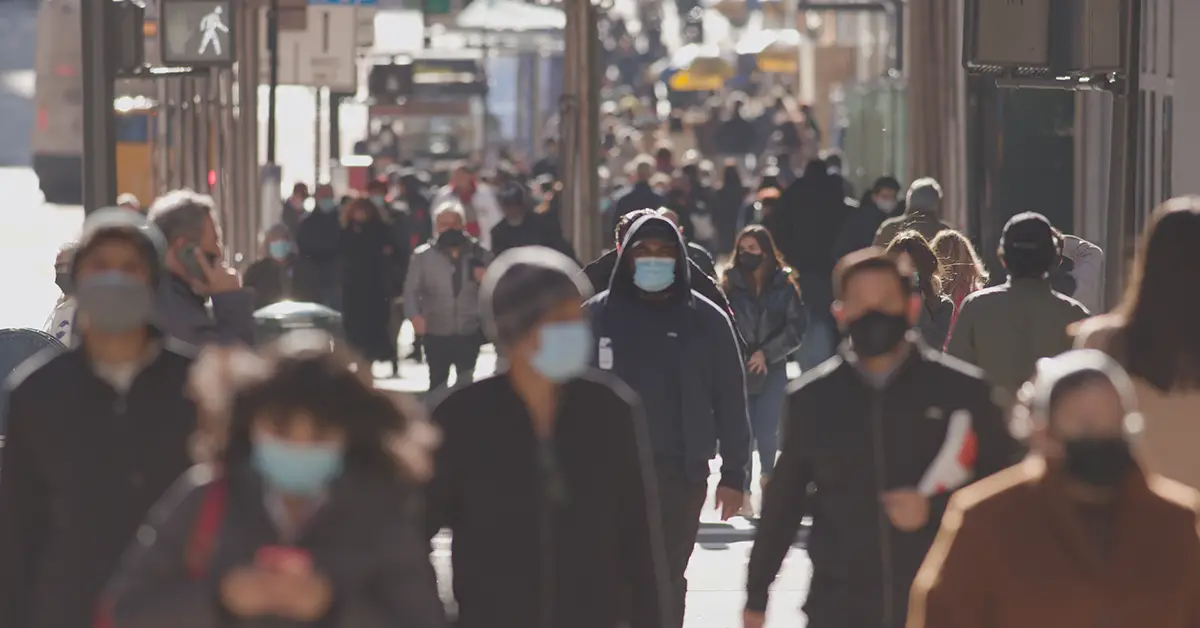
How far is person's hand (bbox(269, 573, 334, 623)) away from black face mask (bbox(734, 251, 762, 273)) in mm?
9864

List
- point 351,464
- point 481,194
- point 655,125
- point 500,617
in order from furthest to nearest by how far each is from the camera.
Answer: point 655,125 < point 481,194 < point 500,617 < point 351,464

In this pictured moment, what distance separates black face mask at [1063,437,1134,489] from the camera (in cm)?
464

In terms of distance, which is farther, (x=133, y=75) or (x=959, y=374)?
(x=133, y=75)

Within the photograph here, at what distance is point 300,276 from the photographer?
22.0 metres

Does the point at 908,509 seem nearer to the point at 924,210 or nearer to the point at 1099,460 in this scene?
the point at 1099,460

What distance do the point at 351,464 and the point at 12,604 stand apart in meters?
1.69

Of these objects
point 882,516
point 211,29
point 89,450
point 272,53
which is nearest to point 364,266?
point 272,53

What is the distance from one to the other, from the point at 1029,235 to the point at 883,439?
2716 millimetres

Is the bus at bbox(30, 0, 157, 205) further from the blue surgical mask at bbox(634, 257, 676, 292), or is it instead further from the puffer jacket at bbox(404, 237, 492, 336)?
the blue surgical mask at bbox(634, 257, 676, 292)

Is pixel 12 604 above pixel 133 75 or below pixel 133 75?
below

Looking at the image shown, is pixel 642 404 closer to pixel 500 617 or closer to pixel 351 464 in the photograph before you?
pixel 500 617

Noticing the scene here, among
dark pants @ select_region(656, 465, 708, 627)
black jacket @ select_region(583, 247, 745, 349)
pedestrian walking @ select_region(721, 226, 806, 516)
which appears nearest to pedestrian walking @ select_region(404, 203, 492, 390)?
pedestrian walking @ select_region(721, 226, 806, 516)

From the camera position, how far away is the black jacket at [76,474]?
6.11 meters

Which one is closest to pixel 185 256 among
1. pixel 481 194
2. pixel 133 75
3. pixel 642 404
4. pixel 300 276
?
pixel 642 404
